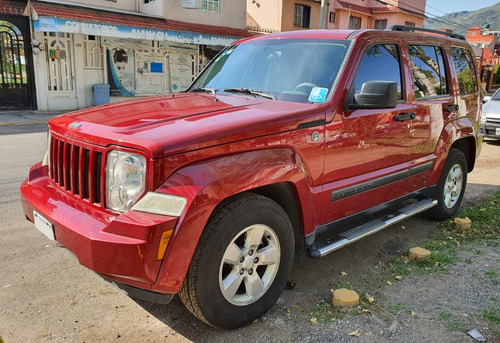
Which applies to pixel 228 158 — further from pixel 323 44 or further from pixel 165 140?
pixel 323 44

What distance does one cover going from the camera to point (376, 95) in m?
3.25

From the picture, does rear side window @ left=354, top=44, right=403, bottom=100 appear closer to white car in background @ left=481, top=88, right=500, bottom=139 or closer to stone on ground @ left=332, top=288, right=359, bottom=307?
stone on ground @ left=332, top=288, right=359, bottom=307

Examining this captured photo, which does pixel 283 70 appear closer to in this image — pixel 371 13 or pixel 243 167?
pixel 243 167

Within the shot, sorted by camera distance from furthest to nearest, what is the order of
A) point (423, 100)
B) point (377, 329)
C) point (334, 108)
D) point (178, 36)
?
point (178, 36)
point (423, 100)
point (334, 108)
point (377, 329)

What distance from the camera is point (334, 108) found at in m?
3.30

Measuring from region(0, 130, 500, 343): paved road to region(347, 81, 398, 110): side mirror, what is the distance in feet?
4.94

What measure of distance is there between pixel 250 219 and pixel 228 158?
1.37ft

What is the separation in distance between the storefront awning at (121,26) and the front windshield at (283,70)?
12506 millimetres

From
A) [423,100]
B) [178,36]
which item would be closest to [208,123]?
[423,100]

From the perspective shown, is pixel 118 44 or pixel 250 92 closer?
pixel 250 92

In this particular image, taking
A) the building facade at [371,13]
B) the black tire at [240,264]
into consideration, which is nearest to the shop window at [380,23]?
the building facade at [371,13]

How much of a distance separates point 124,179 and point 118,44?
16.7 meters

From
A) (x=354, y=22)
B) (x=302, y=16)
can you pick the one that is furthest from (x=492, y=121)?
(x=354, y=22)

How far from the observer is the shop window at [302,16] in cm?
3010
